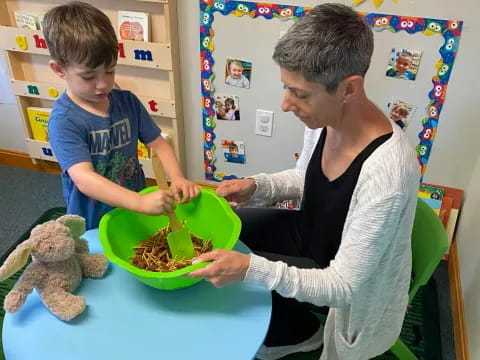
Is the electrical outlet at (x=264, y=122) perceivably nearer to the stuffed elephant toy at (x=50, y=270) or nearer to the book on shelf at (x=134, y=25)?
the book on shelf at (x=134, y=25)

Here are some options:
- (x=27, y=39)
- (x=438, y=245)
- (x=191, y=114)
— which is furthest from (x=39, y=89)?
(x=438, y=245)

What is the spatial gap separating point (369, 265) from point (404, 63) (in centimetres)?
103

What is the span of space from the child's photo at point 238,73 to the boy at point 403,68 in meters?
0.58

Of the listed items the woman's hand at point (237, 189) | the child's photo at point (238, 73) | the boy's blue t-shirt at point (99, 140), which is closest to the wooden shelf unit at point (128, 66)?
the child's photo at point (238, 73)

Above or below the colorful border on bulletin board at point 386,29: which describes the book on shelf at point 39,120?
below

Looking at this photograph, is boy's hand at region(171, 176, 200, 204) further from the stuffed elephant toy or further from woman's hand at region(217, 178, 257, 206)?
the stuffed elephant toy

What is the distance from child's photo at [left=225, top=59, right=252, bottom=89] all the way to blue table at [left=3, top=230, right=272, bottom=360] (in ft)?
3.77

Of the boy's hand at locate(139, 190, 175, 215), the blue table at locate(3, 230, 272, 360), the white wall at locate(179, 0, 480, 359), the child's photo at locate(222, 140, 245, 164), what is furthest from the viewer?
the child's photo at locate(222, 140, 245, 164)

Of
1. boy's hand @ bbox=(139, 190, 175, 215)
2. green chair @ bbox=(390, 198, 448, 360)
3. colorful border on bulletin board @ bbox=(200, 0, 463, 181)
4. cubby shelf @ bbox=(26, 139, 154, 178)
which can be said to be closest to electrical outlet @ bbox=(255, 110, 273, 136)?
colorful border on bulletin board @ bbox=(200, 0, 463, 181)

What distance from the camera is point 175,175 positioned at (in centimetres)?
125

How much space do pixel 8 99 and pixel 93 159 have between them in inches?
55.8

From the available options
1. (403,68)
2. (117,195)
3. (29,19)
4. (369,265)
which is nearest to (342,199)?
(369,265)

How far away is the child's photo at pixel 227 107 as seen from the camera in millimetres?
1979

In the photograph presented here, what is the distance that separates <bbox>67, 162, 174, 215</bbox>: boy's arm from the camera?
98cm
